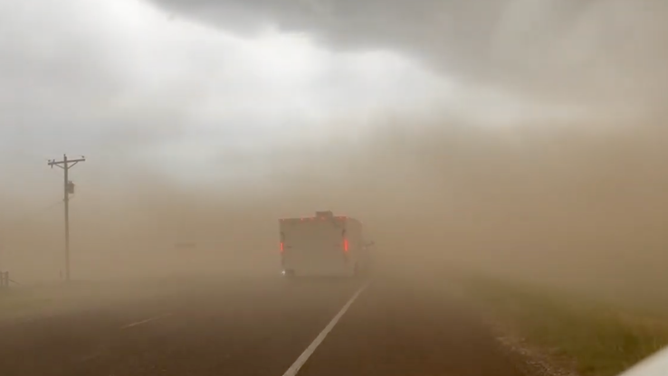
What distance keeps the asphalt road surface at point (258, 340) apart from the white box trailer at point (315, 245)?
1060 cm

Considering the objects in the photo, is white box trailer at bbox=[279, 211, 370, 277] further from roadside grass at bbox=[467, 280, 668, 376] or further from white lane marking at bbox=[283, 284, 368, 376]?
roadside grass at bbox=[467, 280, 668, 376]

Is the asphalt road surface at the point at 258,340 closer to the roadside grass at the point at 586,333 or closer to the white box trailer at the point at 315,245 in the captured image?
the roadside grass at the point at 586,333

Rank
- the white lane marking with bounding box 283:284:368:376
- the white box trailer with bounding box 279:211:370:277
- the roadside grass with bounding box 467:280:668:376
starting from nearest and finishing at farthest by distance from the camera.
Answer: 1. the white lane marking with bounding box 283:284:368:376
2. the roadside grass with bounding box 467:280:668:376
3. the white box trailer with bounding box 279:211:370:277

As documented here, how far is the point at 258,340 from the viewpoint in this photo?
14.3 meters

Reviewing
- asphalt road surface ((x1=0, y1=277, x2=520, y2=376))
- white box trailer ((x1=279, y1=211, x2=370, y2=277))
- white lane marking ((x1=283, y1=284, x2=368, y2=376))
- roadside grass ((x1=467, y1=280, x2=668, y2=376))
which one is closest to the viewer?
white lane marking ((x1=283, y1=284, x2=368, y2=376))

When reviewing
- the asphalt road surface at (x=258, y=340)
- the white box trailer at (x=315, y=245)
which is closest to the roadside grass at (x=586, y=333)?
the asphalt road surface at (x=258, y=340)

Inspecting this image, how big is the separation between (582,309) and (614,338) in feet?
24.2

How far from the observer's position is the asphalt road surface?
10.9 meters

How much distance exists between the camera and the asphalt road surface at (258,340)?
1093 centimetres

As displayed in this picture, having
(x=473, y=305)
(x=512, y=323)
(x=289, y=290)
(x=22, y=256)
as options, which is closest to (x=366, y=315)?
(x=512, y=323)

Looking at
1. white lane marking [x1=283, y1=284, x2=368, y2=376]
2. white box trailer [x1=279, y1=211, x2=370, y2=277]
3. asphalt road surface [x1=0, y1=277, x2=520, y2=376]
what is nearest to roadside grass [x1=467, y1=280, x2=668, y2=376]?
asphalt road surface [x1=0, y1=277, x2=520, y2=376]

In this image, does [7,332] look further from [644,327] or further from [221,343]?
[644,327]

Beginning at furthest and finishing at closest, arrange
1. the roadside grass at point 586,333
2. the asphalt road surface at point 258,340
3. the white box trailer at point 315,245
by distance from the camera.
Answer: the white box trailer at point 315,245
the asphalt road surface at point 258,340
the roadside grass at point 586,333

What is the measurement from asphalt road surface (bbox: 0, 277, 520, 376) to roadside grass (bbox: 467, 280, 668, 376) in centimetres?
112
